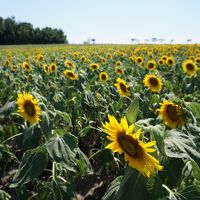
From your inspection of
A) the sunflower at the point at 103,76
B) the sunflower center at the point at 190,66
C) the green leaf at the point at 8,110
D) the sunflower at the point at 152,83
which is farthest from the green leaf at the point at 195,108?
the sunflower center at the point at 190,66

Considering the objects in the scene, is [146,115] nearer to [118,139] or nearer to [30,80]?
[118,139]

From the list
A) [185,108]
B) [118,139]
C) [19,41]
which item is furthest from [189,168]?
[19,41]

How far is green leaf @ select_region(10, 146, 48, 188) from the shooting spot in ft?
8.37

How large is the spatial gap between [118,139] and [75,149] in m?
0.74

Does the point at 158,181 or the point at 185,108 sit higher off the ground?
the point at 185,108

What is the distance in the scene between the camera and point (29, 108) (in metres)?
3.22

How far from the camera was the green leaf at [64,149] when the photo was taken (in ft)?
8.21

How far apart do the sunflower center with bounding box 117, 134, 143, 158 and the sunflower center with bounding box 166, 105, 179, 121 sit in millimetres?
904

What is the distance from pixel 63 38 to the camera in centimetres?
6375

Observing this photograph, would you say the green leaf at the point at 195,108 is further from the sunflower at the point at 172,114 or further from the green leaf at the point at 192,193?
the green leaf at the point at 192,193

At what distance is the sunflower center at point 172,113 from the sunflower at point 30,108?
3.33ft

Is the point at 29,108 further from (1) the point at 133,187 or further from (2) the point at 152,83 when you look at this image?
(2) the point at 152,83

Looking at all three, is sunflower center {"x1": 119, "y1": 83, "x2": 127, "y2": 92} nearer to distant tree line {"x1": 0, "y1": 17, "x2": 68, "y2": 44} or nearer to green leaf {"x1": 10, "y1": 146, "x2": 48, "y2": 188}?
green leaf {"x1": 10, "y1": 146, "x2": 48, "y2": 188}

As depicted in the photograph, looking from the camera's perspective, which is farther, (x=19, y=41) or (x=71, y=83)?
(x=19, y=41)
